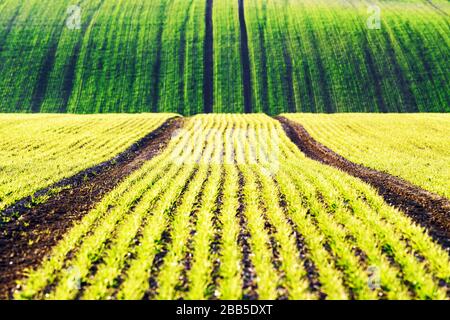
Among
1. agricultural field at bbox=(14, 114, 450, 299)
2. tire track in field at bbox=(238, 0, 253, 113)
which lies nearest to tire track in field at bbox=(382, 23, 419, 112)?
tire track in field at bbox=(238, 0, 253, 113)

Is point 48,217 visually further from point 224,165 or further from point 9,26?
point 9,26

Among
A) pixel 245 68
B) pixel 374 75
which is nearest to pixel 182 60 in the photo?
pixel 245 68

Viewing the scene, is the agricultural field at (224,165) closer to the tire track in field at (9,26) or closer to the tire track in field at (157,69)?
the tire track in field at (157,69)

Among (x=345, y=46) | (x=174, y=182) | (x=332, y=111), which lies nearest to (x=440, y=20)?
(x=345, y=46)

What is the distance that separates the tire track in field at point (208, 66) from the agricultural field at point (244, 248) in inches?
2230

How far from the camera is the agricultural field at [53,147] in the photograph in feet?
61.3

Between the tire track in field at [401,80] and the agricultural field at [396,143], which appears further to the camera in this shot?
the tire track in field at [401,80]

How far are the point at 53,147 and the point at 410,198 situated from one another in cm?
2998

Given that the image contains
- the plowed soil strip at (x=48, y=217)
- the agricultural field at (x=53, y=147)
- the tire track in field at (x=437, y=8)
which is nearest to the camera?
the plowed soil strip at (x=48, y=217)

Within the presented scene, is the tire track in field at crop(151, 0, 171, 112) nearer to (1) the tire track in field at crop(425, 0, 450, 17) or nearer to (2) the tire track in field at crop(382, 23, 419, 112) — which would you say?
(2) the tire track in field at crop(382, 23, 419, 112)

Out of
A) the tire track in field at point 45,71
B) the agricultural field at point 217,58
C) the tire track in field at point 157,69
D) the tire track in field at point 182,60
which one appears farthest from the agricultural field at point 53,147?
the tire track in field at point 45,71

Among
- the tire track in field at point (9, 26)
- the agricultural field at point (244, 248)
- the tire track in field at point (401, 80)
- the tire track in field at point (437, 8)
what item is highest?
the tire track in field at point (437, 8)

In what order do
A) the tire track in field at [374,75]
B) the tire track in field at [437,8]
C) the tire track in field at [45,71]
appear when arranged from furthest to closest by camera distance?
1. the tire track in field at [437,8]
2. the tire track in field at [374,75]
3. the tire track in field at [45,71]
